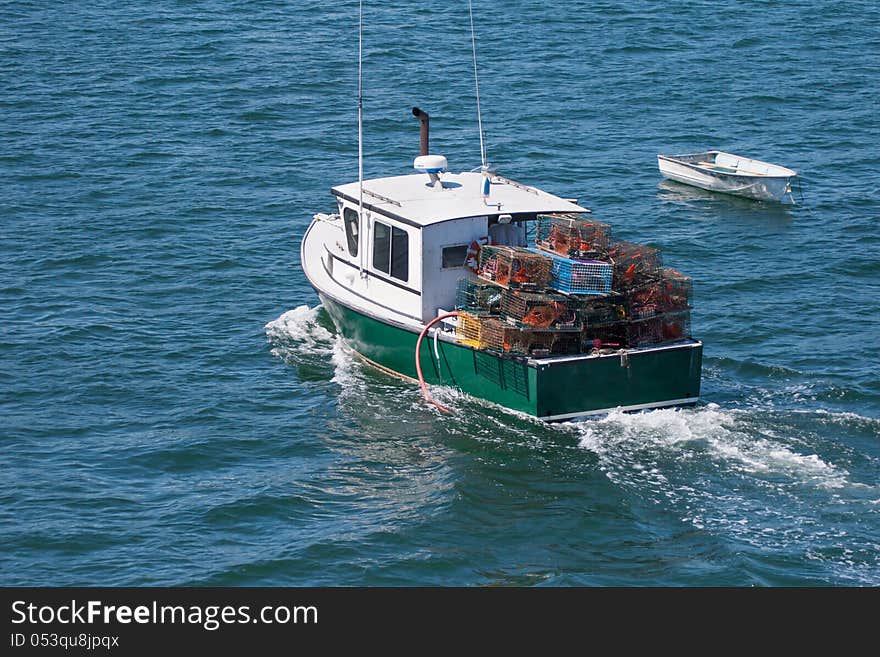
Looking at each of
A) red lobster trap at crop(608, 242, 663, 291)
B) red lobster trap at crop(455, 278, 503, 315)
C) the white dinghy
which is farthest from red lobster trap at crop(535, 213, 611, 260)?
the white dinghy

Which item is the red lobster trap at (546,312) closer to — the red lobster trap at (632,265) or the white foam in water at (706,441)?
the red lobster trap at (632,265)

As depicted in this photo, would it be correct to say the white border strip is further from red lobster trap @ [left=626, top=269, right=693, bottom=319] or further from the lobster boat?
red lobster trap @ [left=626, top=269, right=693, bottom=319]

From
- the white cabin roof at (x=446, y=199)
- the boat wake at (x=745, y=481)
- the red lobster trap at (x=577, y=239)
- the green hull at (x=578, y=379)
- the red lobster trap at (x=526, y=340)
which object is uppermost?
the white cabin roof at (x=446, y=199)

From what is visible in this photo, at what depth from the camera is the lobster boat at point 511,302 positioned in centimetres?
2280

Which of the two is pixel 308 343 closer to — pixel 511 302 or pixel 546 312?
pixel 511 302

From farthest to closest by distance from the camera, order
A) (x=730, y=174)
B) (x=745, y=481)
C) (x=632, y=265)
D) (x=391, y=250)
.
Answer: (x=730, y=174) → (x=391, y=250) → (x=632, y=265) → (x=745, y=481)

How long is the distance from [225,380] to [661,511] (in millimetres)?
9863

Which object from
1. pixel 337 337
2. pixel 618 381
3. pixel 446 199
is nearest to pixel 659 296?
pixel 618 381

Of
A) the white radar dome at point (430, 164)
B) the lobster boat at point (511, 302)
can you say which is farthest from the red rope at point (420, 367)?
the white radar dome at point (430, 164)

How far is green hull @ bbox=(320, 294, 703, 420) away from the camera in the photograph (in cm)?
2262

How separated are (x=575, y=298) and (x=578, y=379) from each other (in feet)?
4.41

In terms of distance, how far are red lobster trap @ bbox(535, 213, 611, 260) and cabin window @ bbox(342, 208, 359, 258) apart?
13.3ft

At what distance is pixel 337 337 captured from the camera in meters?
28.1

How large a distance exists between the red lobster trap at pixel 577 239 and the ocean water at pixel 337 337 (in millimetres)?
2959
